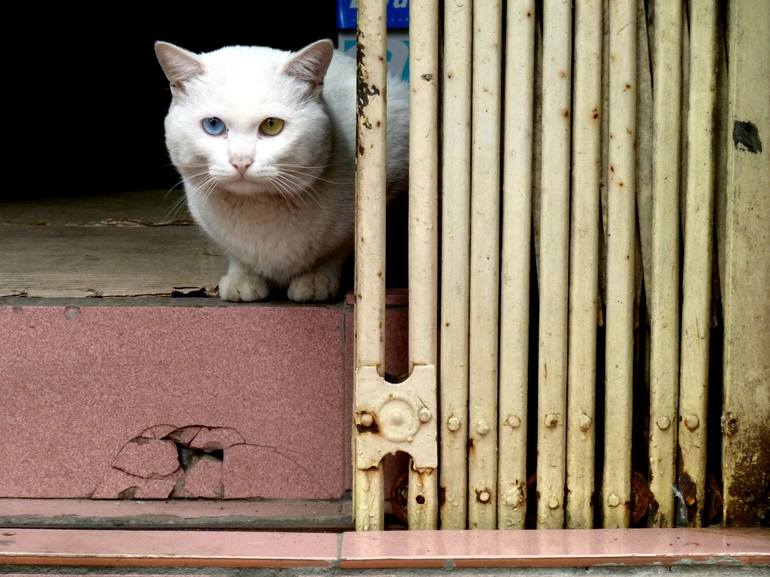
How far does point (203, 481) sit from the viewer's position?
2.29m

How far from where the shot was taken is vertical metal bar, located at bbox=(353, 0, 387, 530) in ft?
6.25

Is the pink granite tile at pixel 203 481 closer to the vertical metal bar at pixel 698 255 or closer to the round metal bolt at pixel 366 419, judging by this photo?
the round metal bolt at pixel 366 419

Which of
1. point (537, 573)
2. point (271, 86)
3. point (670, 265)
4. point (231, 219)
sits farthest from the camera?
point (231, 219)

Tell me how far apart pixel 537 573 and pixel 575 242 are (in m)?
0.64

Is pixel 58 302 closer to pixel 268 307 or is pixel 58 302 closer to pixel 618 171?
pixel 268 307

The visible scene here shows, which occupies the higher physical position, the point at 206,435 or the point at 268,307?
the point at 268,307

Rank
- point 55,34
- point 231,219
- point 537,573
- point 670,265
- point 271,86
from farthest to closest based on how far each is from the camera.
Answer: point 55,34 < point 231,219 < point 271,86 < point 670,265 < point 537,573

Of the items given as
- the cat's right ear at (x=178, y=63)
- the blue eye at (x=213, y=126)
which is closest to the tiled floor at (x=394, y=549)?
the blue eye at (x=213, y=126)

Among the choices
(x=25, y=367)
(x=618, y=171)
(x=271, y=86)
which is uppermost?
(x=271, y=86)

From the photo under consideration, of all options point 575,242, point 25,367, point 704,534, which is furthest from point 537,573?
point 25,367

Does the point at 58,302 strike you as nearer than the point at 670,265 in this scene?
No

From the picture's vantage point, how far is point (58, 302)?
2.30m

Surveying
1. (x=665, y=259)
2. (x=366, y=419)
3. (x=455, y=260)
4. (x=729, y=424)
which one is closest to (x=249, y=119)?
(x=455, y=260)

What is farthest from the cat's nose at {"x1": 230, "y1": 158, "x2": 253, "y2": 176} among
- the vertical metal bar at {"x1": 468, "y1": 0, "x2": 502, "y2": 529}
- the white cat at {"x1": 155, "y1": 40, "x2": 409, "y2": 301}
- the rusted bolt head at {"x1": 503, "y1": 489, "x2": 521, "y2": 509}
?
the rusted bolt head at {"x1": 503, "y1": 489, "x2": 521, "y2": 509}
